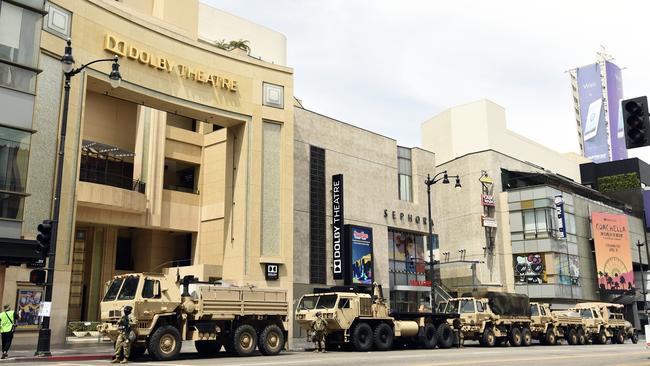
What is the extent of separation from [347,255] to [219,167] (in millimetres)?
11003

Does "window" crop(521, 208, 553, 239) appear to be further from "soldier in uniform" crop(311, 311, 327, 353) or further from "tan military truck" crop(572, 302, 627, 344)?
"soldier in uniform" crop(311, 311, 327, 353)

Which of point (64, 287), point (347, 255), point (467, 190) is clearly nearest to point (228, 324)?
point (64, 287)

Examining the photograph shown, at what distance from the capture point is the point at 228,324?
21.5 meters

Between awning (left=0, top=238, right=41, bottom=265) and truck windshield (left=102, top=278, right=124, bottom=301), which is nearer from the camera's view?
truck windshield (left=102, top=278, right=124, bottom=301)

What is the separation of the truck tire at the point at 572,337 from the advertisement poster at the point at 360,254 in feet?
45.2

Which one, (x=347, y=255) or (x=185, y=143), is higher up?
(x=185, y=143)

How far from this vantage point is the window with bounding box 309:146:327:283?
132 feet

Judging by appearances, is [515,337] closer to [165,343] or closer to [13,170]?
[165,343]

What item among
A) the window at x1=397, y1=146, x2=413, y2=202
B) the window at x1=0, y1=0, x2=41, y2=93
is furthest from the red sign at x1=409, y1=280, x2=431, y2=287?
the window at x1=0, y1=0, x2=41, y2=93

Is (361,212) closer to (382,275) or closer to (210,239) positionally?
(382,275)

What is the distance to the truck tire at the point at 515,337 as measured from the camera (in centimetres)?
3131

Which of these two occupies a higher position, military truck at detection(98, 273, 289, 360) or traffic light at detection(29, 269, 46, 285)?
traffic light at detection(29, 269, 46, 285)

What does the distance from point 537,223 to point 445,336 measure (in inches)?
1235

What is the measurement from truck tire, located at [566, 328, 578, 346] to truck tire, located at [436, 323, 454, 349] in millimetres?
11205
